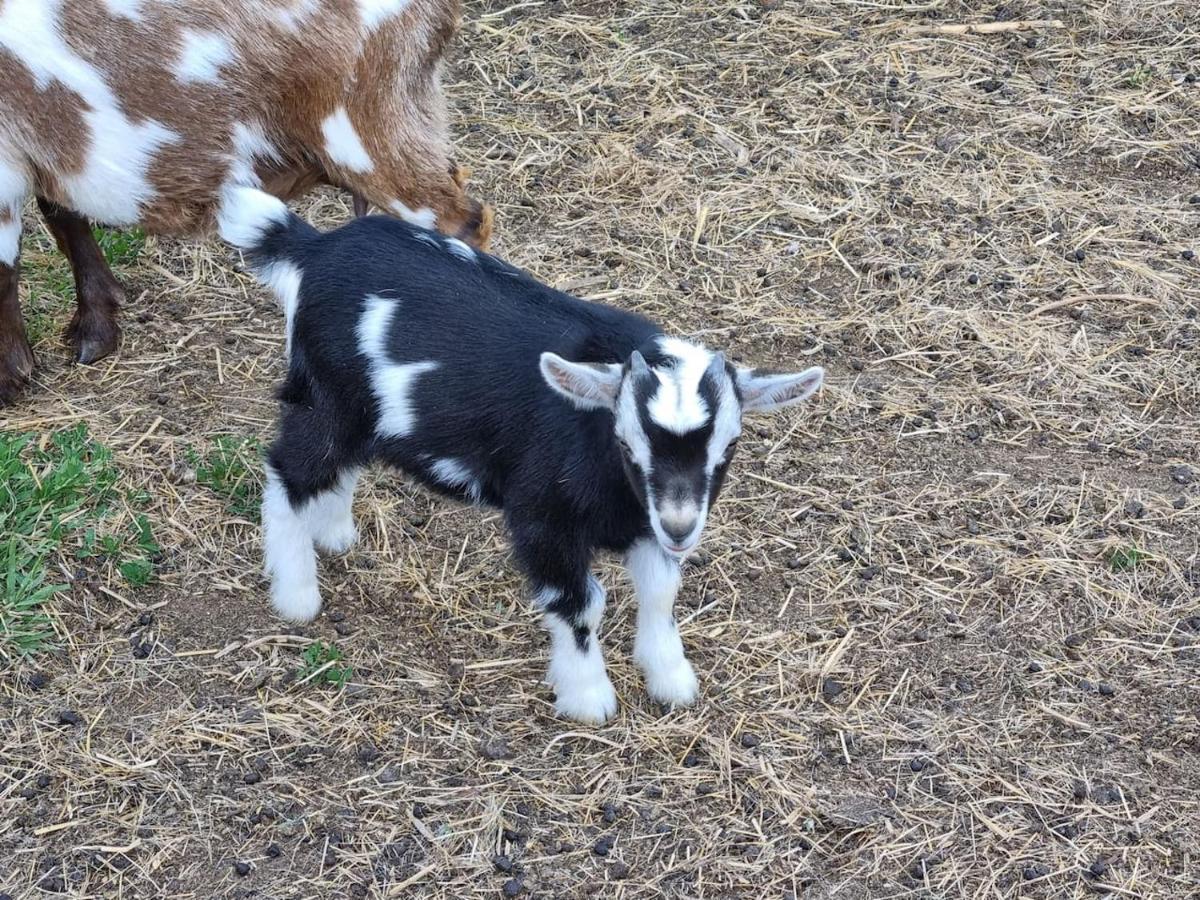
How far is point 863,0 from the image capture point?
7148mm

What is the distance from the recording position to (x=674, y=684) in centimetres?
395

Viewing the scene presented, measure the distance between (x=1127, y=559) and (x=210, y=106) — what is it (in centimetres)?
311

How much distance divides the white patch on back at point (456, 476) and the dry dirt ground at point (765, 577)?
514 millimetres

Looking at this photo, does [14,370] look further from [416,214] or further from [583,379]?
[583,379]

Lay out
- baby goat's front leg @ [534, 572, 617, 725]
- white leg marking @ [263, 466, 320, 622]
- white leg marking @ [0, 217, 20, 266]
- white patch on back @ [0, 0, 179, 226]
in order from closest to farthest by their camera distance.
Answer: baby goat's front leg @ [534, 572, 617, 725] < white leg marking @ [263, 466, 320, 622] < white patch on back @ [0, 0, 179, 226] < white leg marking @ [0, 217, 20, 266]

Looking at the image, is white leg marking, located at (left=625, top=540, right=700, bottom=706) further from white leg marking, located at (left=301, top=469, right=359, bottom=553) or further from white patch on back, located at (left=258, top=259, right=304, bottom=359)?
white patch on back, located at (left=258, top=259, right=304, bottom=359)

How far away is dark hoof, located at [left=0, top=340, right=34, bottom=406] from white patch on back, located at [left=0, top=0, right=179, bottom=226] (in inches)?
23.1

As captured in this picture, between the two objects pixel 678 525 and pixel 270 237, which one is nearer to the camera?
pixel 678 525

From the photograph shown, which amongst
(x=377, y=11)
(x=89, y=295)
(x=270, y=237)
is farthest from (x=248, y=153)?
(x=89, y=295)

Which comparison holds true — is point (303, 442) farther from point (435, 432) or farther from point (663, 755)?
point (663, 755)

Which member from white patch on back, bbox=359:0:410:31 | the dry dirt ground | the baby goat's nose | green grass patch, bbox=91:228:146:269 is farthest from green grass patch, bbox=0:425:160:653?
the baby goat's nose

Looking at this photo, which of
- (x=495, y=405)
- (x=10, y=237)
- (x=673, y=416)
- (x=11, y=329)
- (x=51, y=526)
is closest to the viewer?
(x=673, y=416)

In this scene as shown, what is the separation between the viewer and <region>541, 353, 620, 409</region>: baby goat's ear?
134 inches

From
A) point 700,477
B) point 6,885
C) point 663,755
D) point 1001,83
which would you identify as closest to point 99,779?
point 6,885
